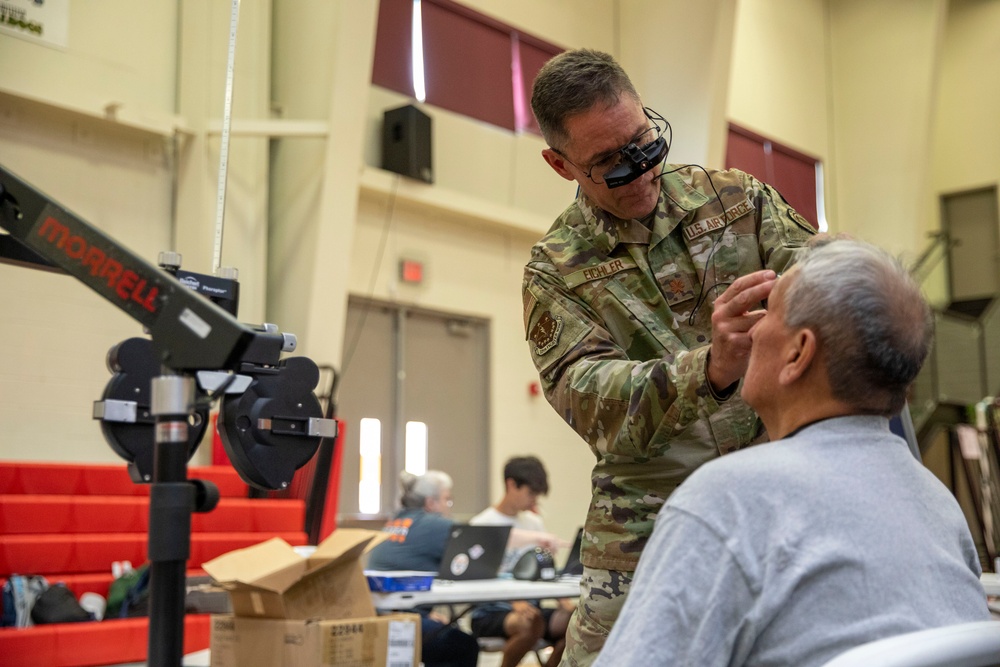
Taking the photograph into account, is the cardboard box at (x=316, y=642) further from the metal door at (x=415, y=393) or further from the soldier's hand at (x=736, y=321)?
the metal door at (x=415, y=393)

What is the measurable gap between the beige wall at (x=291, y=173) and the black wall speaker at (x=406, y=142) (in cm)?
11

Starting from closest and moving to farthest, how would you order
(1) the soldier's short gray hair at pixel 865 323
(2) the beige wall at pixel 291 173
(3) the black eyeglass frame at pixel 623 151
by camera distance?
(1) the soldier's short gray hair at pixel 865 323, (3) the black eyeglass frame at pixel 623 151, (2) the beige wall at pixel 291 173

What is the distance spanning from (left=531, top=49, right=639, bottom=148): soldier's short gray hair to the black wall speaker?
6166 millimetres

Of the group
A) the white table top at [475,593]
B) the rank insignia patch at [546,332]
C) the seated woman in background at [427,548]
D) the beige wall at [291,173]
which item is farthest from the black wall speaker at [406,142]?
the rank insignia patch at [546,332]

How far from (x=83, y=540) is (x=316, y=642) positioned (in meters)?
2.85

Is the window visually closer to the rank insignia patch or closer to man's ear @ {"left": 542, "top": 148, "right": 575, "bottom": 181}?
man's ear @ {"left": 542, "top": 148, "right": 575, "bottom": 181}

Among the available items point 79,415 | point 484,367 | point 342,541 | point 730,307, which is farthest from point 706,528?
point 484,367

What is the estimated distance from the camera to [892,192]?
12.1m

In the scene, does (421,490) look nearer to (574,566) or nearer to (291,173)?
(574,566)

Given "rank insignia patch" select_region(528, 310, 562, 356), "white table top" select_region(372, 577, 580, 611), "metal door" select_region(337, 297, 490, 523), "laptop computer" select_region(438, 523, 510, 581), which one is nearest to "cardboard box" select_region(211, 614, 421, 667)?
"white table top" select_region(372, 577, 580, 611)

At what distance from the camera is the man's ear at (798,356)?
1207 millimetres

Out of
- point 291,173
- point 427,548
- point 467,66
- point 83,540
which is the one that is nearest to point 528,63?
point 467,66

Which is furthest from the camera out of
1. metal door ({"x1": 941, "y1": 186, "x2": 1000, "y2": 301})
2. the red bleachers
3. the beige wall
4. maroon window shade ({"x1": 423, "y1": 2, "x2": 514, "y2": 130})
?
metal door ({"x1": 941, "y1": 186, "x2": 1000, "y2": 301})

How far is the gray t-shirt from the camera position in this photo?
1.05 m
